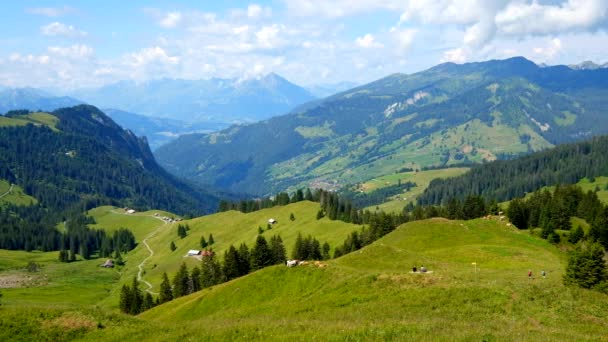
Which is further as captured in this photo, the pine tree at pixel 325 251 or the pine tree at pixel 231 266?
the pine tree at pixel 325 251

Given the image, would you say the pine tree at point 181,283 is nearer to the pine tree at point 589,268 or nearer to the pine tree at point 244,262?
the pine tree at point 244,262

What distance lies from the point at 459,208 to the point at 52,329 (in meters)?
125

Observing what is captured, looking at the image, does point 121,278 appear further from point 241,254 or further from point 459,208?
point 459,208

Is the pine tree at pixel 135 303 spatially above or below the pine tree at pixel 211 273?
below

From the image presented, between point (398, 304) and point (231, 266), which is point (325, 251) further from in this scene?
point (398, 304)

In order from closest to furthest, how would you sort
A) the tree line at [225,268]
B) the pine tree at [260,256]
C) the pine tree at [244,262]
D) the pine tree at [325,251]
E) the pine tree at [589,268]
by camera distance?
the pine tree at [589,268], the pine tree at [260,256], the tree line at [225,268], the pine tree at [244,262], the pine tree at [325,251]

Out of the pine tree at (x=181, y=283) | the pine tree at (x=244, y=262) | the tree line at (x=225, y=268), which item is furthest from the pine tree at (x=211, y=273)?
the pine tree at (x=181, y=283)

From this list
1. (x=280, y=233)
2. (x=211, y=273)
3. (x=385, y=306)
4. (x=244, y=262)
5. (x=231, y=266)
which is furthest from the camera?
(x=280, y=233)

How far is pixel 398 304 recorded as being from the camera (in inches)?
1692

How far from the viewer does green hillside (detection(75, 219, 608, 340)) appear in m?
30.4

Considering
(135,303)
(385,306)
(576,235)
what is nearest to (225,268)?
(135,303)

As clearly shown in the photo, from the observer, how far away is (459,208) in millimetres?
140000

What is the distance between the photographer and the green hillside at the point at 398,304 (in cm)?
3041

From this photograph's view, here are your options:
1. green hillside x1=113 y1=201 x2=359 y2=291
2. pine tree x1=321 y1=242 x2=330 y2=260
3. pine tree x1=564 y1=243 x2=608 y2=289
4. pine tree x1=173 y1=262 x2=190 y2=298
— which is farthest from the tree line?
pine tree x1=564 y1=243 x2=608 y2=289
